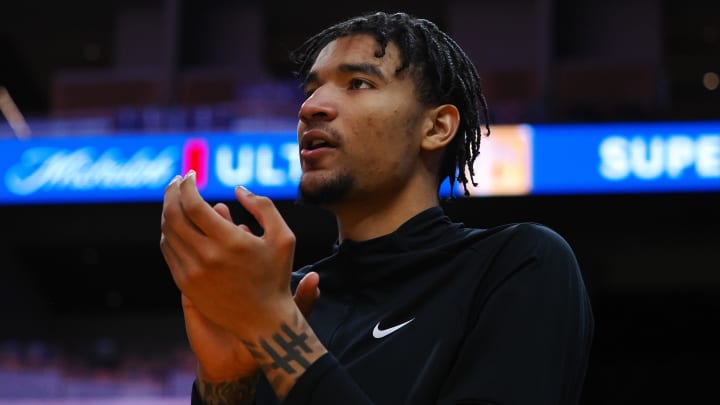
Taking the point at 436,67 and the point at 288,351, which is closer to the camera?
the point at 288,351

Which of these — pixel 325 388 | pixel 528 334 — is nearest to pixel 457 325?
pixel 528 334

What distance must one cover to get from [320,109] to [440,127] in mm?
223

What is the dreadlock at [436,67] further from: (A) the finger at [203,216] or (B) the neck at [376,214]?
(A) the finger at [203,216]

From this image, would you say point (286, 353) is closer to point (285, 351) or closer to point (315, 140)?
point (285, 351)

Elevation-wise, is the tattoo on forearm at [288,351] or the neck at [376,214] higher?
the neck at [376,214]

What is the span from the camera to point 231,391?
126 cm

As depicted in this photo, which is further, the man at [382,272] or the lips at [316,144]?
the lips at [316,144]

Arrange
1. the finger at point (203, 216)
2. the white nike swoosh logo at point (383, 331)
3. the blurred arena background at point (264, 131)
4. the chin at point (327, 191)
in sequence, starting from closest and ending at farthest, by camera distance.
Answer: the finger at point (203, 216) → the white nike swoosh logo at point (383, 331) → the chin at point (327, 191) → the blurred arena background at point (264, 131)

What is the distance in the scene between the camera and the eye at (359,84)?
1.52 m

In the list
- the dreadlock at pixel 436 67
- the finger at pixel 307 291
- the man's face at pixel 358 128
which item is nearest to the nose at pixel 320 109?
the man's face at pixel 358 128

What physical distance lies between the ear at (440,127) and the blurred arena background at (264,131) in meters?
6.92

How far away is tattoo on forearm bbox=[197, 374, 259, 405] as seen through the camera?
1.26m

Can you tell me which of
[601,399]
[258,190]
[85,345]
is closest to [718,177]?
[601,399]

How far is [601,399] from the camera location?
10.2 meters
